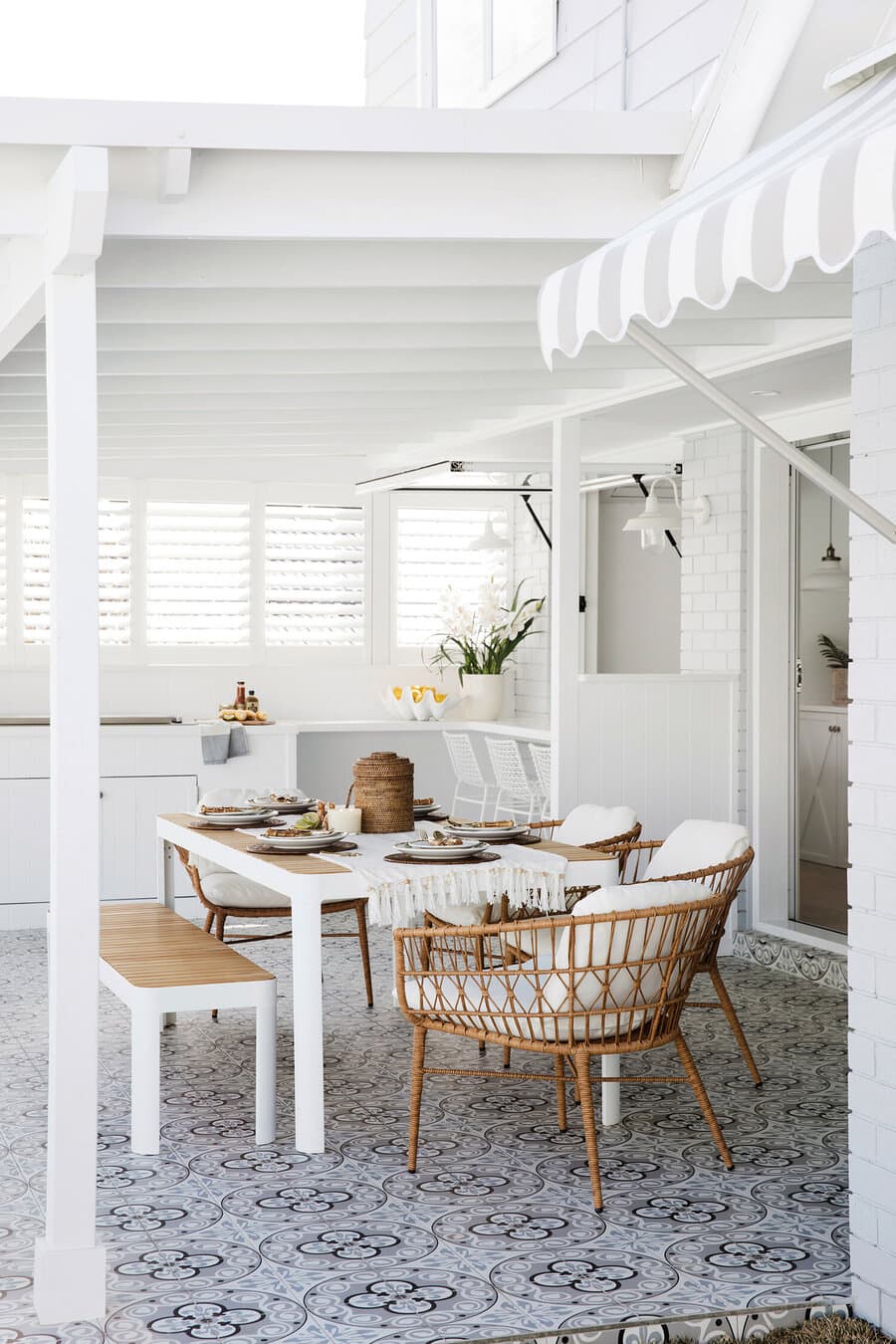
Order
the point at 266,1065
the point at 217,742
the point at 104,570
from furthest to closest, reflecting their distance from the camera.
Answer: the point at 104,570 → the point at 217,742 → the point at 266,1065

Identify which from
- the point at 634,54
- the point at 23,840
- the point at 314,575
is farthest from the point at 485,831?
the point at 314,575

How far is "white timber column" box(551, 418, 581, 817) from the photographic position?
7.16 m

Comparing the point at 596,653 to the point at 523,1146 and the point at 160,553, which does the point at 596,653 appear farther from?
the point at 523,1146

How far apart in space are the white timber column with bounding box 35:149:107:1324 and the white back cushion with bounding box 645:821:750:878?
2.22 meters

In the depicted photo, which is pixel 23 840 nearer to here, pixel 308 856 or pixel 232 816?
pixel 232 816

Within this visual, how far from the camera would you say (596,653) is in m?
10.4

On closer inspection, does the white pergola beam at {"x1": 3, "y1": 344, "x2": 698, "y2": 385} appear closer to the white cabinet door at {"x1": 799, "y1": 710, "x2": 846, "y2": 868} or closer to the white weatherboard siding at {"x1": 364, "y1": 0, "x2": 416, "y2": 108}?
the white weatherboard siding at {"x1": 364, "y1": 0, "x2": 416, "y2": 108}

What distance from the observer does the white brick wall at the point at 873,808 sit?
330 cm

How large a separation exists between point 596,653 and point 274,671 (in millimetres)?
2220

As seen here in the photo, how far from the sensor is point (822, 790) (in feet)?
27.5

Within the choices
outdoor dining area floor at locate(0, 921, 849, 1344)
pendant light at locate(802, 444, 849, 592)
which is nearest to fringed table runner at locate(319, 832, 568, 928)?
outdoor dining area floor at locate(0, 921, 849, 1344)

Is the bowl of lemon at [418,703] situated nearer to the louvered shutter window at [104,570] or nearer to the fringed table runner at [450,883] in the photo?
the louvered shutter window at [104,570]

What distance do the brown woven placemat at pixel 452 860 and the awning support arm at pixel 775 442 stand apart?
2.04 m

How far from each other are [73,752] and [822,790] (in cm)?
574
